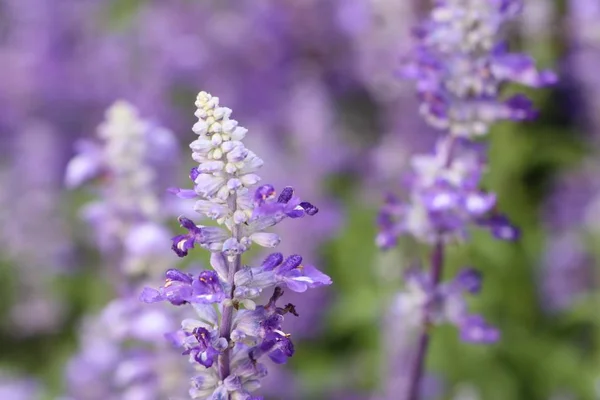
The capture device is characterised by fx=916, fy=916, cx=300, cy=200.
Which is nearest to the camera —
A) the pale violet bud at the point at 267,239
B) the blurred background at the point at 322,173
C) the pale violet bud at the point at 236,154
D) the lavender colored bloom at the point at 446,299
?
the pale violet bud at the point at 236,154

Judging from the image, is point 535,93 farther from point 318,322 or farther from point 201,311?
point 201,311

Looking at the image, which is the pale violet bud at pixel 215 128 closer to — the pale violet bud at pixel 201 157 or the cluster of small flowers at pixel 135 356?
the pale violet bud at pixel 201 157

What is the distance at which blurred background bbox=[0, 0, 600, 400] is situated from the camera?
15.0 ft

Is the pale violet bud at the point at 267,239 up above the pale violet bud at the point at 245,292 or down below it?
above

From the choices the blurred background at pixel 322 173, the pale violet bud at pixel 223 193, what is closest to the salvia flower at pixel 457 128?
the pale violet bud at pixel 223 193

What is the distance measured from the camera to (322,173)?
5.47m

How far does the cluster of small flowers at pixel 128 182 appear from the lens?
3.13 metres

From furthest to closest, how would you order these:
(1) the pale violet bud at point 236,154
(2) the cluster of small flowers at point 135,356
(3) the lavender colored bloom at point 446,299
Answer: (2) the cluster of small flowers at point 135,356 → (3) the lavender colored bloom at point 446,299 → (1) the pale violet bud at point 236,154

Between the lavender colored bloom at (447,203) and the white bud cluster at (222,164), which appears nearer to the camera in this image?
the white bud cluster at (222,164)

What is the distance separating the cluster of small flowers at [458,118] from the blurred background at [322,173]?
3.21ft

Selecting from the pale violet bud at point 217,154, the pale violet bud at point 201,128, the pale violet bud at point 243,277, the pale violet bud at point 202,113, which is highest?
the pale violet bud at point 202,113

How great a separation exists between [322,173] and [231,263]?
3587 millimetres

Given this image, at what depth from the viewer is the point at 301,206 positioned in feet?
6.14

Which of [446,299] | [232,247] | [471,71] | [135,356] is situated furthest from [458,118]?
[135,356]
